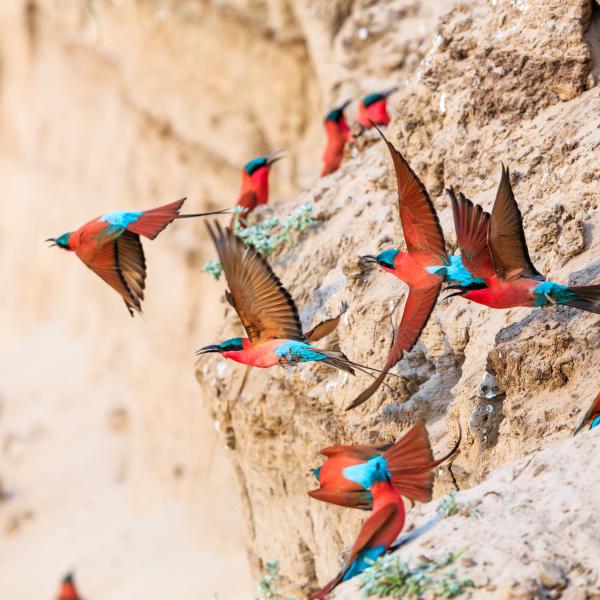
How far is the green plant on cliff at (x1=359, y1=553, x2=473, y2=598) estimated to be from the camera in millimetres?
2688

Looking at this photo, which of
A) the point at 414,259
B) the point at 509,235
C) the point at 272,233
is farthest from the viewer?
the point at 272,233

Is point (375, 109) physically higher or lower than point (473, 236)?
higher

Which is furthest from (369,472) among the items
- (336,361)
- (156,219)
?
(156,219)

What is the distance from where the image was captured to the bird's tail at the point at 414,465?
3.31m

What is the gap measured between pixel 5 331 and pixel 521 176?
10.5m

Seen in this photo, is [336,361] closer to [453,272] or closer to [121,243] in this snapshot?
[453,272]

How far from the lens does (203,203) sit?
408 inches

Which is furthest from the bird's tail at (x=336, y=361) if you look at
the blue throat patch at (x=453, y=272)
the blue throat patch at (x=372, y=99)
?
the blue throat patch at (x=372, y=99)

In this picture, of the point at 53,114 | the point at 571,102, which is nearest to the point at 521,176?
the point at 571,102

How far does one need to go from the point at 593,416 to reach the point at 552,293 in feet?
1.53

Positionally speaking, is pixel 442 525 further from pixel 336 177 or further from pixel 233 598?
pixel 233 598

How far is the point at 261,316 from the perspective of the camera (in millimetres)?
4070

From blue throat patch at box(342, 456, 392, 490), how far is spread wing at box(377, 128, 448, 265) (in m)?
0.84

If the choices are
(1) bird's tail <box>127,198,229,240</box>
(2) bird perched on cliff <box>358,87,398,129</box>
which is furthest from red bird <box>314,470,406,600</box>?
(2) bird perched on cliff <box>358,87,398,129</box>
